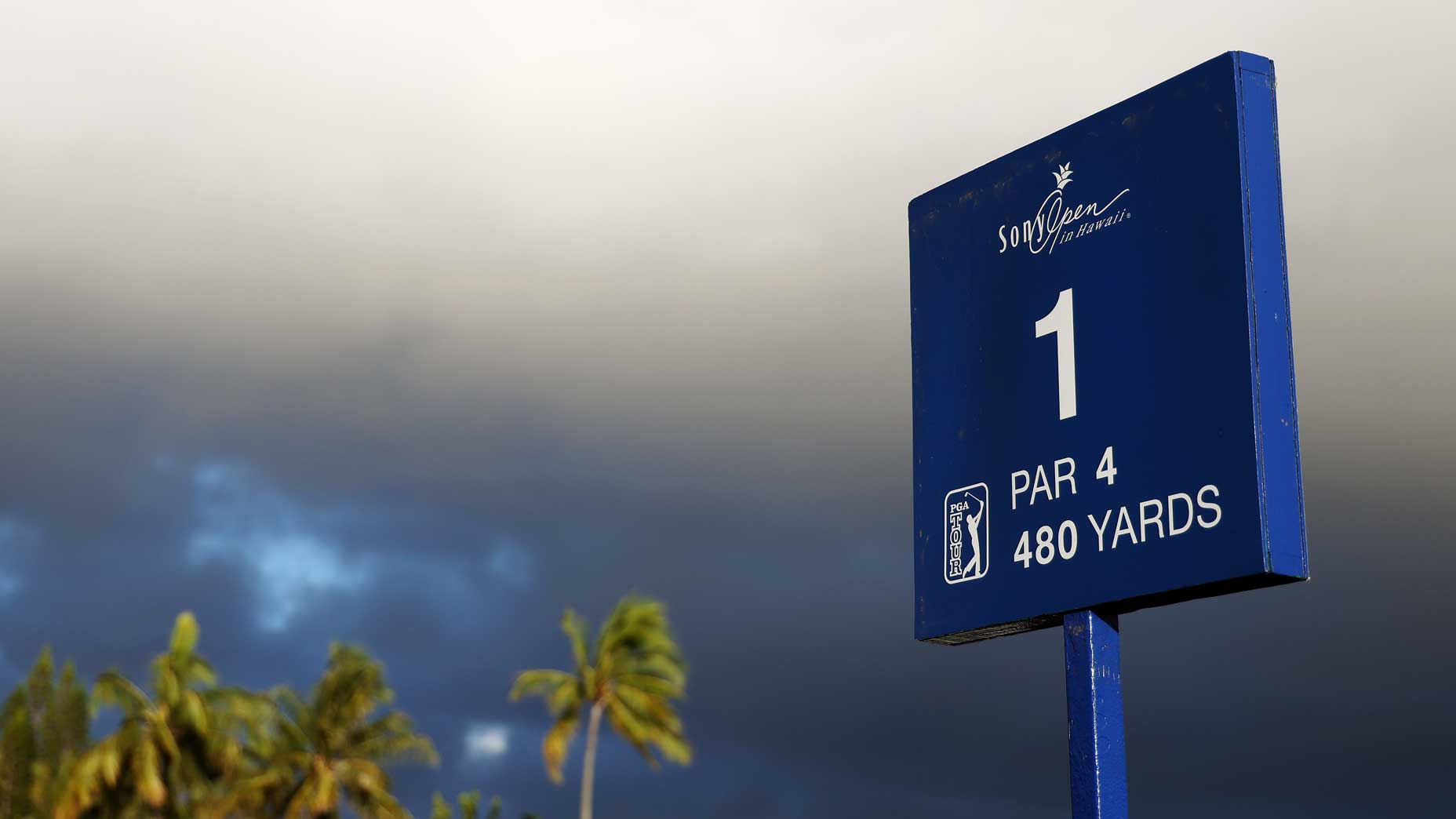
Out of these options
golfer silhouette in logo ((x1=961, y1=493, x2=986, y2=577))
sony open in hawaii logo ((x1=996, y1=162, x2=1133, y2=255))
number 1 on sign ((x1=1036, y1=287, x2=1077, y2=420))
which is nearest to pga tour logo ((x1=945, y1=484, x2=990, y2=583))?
golfer silhouette in logo ((x1=961, y1=493, x2=986, y2=577))

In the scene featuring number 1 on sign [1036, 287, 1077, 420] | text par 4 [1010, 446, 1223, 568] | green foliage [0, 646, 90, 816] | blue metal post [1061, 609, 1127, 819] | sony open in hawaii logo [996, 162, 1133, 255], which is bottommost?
blue metal post [1061, 609, 1127, 819]

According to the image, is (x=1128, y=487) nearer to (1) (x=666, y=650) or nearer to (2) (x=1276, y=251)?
(2) (x=1276, y=251)

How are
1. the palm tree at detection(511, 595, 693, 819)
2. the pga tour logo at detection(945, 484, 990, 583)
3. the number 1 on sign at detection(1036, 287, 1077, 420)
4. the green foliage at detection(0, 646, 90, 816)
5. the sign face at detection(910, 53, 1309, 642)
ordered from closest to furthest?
the sign face at detection(910, 53, 1309, 642) → the number 1 on sign at detection(1036, 287, 1077, 420) → the pga tour logo at detection(945, 484, 990, 583) → the palm tree at detection(511, 595, 693, 819) → the green foliage at detection(0, 646, 90, 816)

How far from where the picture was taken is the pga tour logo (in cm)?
1877

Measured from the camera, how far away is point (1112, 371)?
17.7 metres

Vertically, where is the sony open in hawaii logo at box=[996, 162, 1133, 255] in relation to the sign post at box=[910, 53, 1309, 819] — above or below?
above

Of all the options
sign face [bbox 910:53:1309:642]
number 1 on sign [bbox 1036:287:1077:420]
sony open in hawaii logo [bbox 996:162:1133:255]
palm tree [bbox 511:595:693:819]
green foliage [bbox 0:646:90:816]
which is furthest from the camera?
green foliage [bbox 0:646:90:816]

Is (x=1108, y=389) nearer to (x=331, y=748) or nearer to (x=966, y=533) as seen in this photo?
(x=966, y=533)

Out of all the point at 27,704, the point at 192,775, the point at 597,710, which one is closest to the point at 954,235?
the point at 597,710

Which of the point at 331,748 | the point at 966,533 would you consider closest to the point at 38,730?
the point at 331,748

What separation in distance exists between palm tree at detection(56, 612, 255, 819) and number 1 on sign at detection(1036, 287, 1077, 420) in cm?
3286

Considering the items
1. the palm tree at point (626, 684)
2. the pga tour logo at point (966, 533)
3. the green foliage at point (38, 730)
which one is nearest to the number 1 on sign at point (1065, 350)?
the pga tour logo at point (966, 533)

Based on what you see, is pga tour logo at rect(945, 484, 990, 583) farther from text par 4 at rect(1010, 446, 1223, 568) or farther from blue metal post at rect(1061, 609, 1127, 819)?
blue metal post at rect(1061, 609, 1127, 819)

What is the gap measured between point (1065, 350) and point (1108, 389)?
776 millimetres
